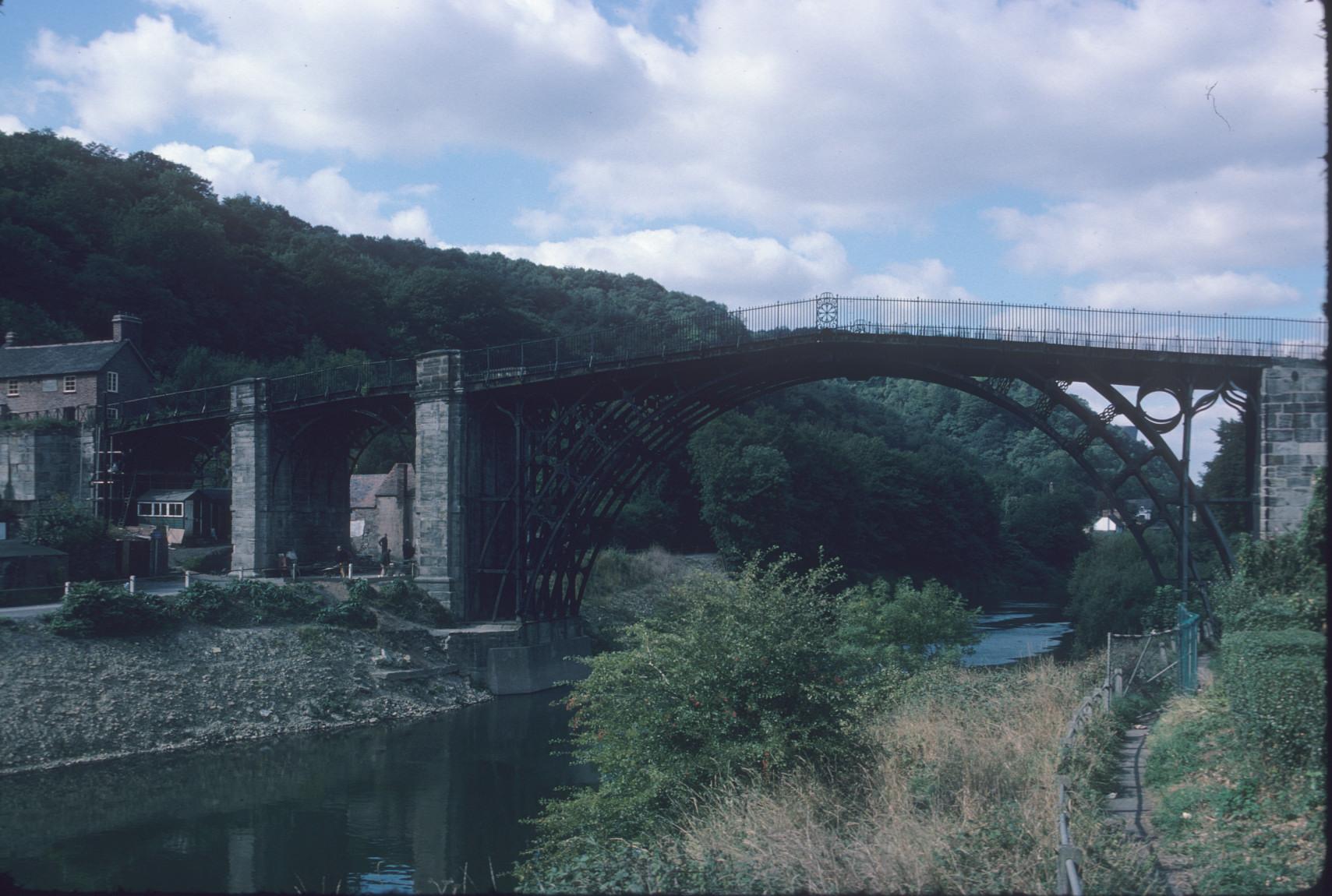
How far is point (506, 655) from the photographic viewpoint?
34.9 m

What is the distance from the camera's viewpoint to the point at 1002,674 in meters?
22.9

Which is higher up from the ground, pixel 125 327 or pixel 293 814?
pixel 125 327

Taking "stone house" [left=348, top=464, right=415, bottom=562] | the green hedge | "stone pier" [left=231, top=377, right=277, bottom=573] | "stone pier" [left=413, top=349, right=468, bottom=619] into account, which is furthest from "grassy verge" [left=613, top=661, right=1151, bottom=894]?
"stone house" [left=348, top=464, right=415, bottom=562]

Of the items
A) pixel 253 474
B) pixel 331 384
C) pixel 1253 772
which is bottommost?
pixel 1253 772

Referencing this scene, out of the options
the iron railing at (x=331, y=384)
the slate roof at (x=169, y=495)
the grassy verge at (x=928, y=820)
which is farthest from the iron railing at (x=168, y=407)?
the grassy verge at (x=928, y=820)

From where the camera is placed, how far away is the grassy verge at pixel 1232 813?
945cm

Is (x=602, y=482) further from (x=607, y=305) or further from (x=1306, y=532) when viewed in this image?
(x=607, y=305)

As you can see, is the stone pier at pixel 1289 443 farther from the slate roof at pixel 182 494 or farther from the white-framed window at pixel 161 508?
the white-framed window at pixel 161 508

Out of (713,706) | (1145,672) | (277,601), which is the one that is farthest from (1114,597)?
(713,706)

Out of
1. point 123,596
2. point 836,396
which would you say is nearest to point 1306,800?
point 123,596

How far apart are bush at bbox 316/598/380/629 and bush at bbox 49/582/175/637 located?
4.96m

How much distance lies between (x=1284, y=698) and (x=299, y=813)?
17.9 metres

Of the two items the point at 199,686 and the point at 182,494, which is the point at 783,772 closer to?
the point at 199,686

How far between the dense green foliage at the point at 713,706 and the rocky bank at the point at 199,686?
15788 mm
